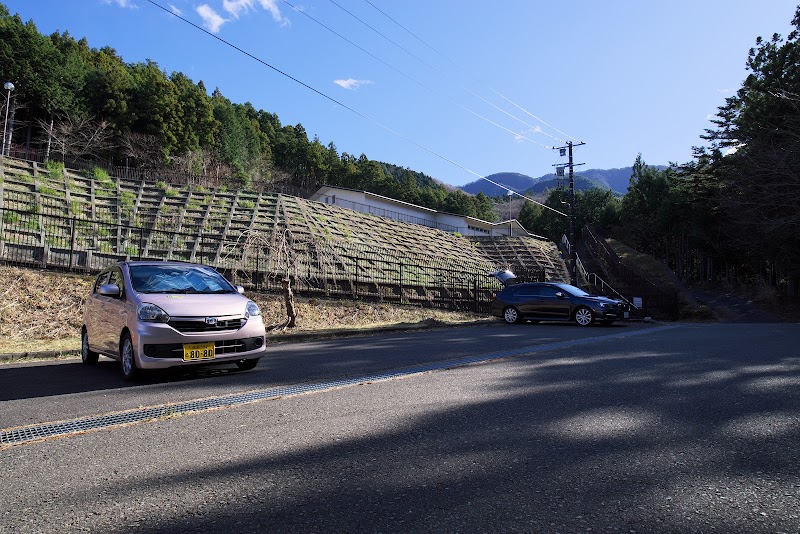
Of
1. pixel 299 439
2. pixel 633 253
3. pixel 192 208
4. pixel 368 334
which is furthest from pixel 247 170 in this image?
pixel 299 439

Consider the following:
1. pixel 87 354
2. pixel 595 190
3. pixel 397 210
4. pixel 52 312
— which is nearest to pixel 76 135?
pixel 397 210

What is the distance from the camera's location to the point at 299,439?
4.02 m

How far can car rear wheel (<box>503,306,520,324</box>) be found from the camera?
18516mm

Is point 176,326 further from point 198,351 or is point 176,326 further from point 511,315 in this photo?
point 511,315

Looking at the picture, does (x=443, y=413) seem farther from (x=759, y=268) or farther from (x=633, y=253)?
(x=759, y=268)

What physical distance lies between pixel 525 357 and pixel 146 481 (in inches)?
256

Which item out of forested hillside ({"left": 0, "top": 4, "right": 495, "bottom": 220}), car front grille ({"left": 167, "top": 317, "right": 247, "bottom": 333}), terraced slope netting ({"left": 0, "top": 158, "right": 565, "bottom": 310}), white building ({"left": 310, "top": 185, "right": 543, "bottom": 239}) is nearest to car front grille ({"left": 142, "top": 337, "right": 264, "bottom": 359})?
car front grille ({"left": 167, "top": 317, "right": 247, "bottom": 333})

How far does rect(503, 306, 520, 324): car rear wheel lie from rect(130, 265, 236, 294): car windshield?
41.0ft

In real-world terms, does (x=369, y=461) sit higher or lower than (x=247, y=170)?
lower

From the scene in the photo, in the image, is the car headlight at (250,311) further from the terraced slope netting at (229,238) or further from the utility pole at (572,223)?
the utility pole at (572,223)

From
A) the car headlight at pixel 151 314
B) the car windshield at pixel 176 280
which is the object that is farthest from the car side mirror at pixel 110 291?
the car headlight at pixel 151 314

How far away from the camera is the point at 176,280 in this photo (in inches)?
310

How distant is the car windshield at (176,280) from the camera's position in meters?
7.49

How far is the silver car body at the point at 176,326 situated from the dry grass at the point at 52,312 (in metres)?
3.32
